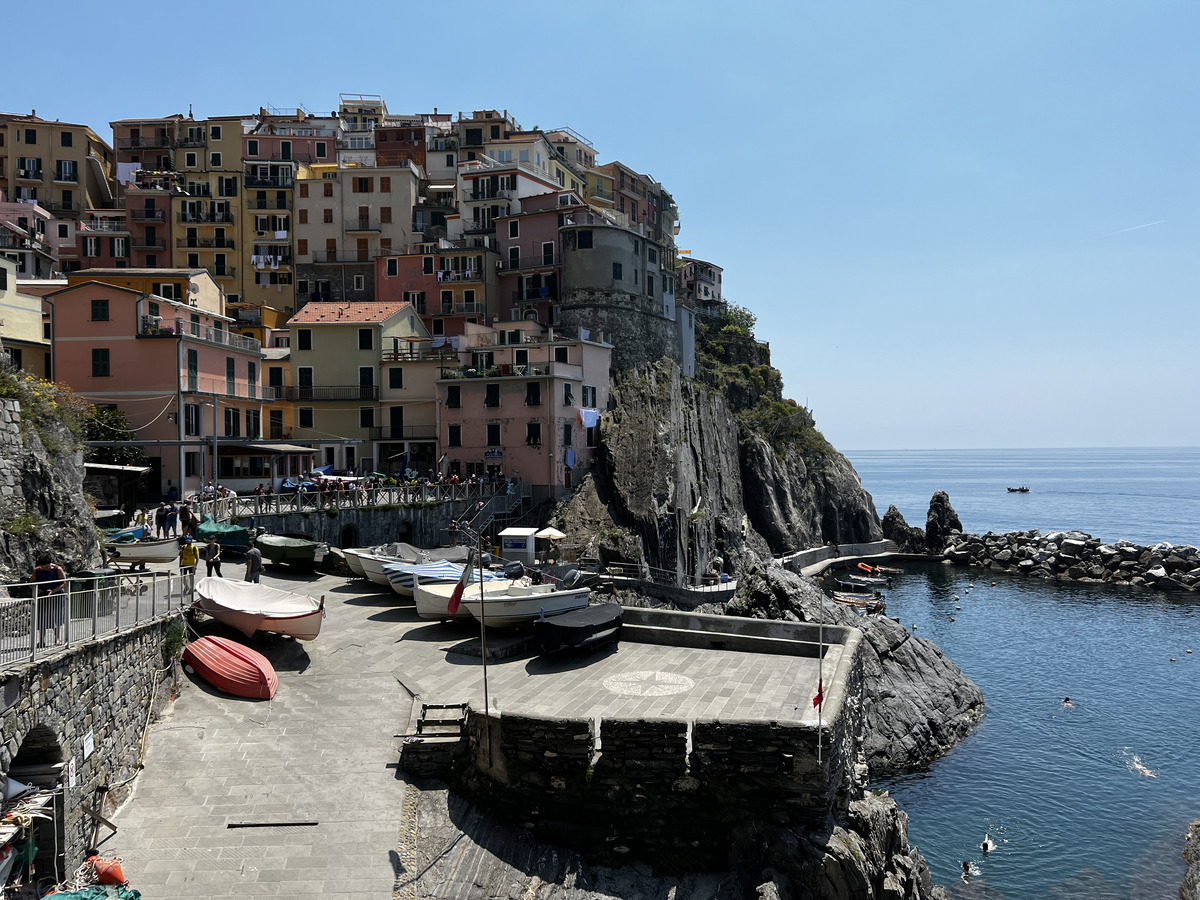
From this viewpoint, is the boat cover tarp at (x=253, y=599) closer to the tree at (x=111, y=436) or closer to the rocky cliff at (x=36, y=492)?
the rocky cliff at (x=36, y=492)

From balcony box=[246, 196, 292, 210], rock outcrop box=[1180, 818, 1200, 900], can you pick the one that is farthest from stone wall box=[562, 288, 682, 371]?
rock outcrop box=[1180, 818, 1200, 900]

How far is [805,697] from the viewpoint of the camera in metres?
14.7

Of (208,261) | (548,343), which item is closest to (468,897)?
(548,343)

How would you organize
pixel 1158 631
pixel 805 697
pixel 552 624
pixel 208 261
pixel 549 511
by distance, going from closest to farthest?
pixel 805 697 → pixel 552 624 → pixel 549 511 → pixel 1158 631 → pixel 208 261

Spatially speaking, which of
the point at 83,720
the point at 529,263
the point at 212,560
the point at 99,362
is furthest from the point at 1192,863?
the point at 529,263

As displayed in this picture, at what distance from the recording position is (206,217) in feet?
238

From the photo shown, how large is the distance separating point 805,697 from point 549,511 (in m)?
34.0

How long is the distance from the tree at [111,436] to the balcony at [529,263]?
3079 cm

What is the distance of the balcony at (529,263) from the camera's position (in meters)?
61.6

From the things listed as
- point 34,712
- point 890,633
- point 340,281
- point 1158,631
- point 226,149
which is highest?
point 226,149

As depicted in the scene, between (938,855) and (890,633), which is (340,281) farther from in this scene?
(938,855)

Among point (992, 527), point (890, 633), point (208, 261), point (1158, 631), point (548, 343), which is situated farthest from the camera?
point (992, 527)

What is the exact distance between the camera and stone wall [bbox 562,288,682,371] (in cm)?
5925

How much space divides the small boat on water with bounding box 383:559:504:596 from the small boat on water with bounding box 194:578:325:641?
400 cm
